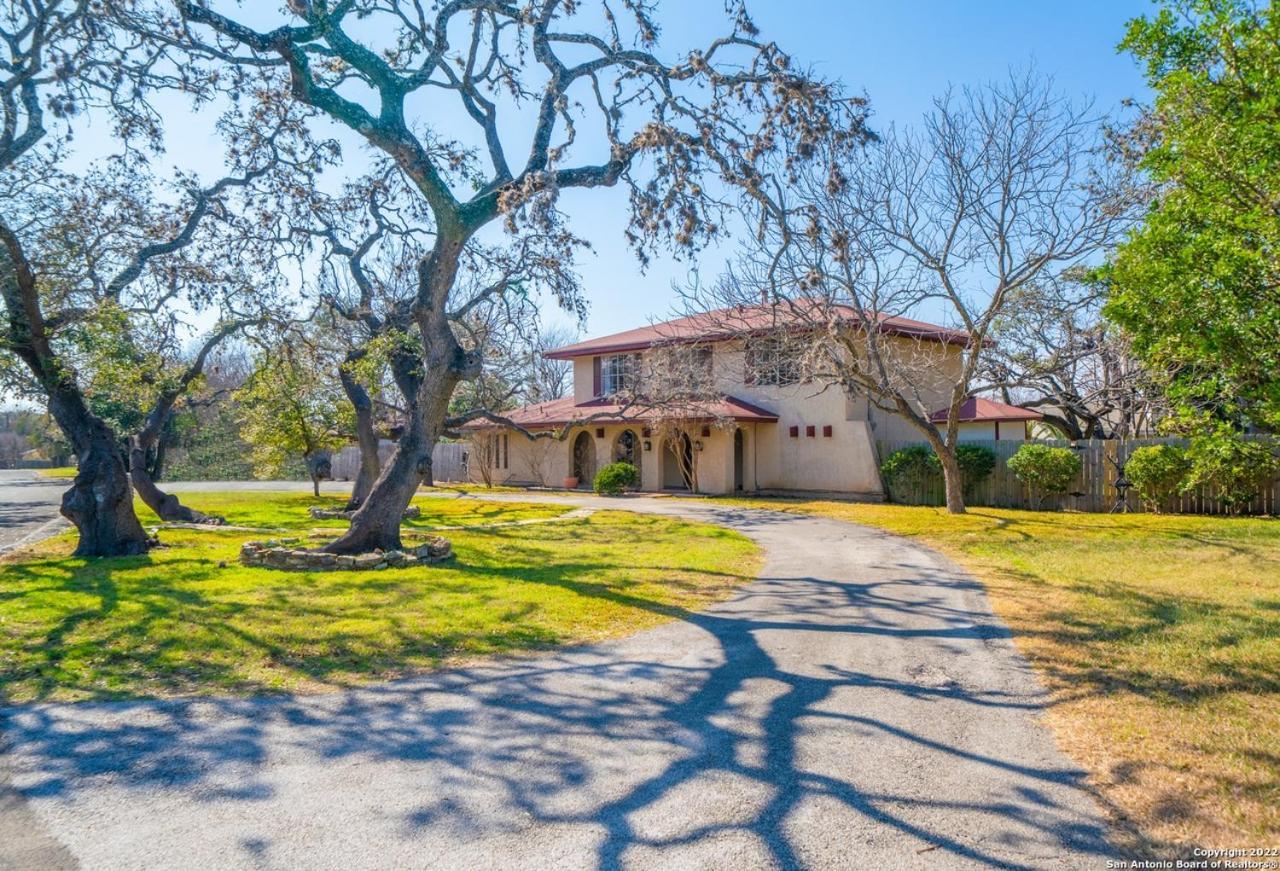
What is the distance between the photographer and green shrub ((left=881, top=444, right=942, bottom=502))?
836 inches

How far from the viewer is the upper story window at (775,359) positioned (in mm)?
18828

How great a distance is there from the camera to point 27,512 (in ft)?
70.5

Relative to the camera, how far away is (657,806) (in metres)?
3.72

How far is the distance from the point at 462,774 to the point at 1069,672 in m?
4.67

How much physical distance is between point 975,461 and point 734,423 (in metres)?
6.98

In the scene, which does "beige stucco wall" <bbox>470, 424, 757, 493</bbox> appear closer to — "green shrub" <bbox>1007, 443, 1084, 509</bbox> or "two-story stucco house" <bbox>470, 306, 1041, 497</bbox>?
"two-story stucco house" <bbox>470, 306, 1041, 497</bbox>

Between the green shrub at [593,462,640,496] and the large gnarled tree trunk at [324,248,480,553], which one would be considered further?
the green shrub at [593,462,640,496]

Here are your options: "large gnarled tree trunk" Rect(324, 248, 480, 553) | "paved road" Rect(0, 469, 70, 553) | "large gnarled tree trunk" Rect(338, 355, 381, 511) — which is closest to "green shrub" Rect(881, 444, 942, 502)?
"large gnarled tree trunk" Rect(324, 248, 480, 553)

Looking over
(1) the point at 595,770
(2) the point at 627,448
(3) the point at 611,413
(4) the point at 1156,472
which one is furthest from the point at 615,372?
(1) the point at 595,770

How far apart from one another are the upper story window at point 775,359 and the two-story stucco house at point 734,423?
82mm

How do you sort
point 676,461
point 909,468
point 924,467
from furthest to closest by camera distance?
point 676,461
point 909,468
point 924,467

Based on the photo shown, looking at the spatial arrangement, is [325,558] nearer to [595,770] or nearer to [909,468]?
[595,770]

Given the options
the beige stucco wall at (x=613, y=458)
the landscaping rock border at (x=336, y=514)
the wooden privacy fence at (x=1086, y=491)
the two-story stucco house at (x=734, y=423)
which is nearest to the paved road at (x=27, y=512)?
the landscaping rock border at (x=336, y=514)

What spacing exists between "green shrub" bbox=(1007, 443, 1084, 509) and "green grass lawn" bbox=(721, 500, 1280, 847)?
474cm
